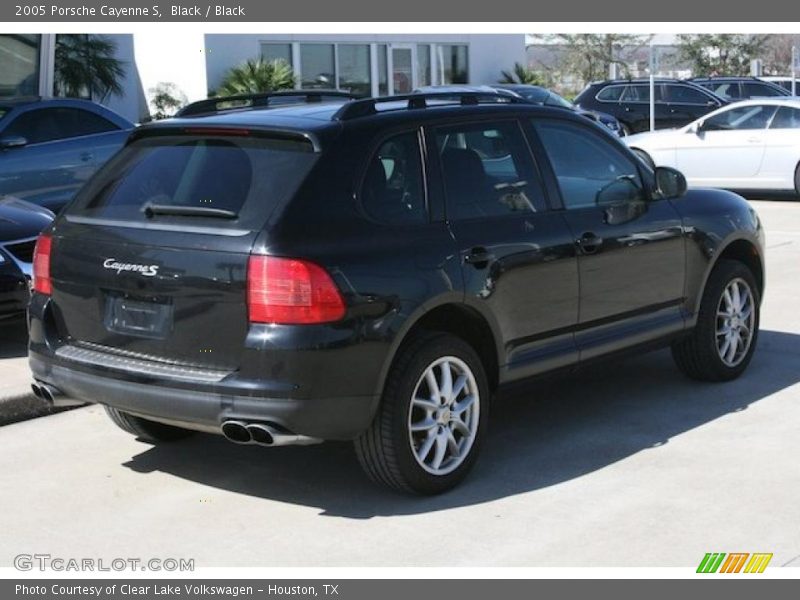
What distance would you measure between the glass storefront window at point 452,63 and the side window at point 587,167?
29.3 meters

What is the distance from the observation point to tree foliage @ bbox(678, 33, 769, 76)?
47219 millimetres

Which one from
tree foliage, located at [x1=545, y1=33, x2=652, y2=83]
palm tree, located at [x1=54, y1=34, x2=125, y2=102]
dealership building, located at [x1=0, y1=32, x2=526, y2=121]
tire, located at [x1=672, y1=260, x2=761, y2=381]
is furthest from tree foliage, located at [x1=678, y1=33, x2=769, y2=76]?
tire, located at [x1=672, y1=260, x2=761, y2=381]

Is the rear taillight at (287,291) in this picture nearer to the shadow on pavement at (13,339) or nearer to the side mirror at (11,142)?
the shadow on pavement at (13,339)

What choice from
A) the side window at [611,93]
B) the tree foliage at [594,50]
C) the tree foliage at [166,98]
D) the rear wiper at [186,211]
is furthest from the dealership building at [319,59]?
the rear wiper at [186,211]

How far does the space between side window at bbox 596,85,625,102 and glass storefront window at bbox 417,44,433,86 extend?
9872 millimetres

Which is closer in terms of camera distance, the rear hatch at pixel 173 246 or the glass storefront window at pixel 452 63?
the rear hatch at pixel 173 246

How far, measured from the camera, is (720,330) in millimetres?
7473

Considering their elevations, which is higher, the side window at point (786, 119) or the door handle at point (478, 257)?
the door handle at point (478, 257)

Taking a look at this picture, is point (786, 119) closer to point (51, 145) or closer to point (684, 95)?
point (684, 95)

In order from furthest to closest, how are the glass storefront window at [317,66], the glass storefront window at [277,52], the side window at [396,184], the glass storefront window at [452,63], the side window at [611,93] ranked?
the glass storefront window at [452,63]
the glass storefront window at [317,66]
the glass storefront window at [277,52]
the side window at [611,93]
the side window at [396,184]

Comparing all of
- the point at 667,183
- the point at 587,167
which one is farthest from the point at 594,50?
the point at 587,167

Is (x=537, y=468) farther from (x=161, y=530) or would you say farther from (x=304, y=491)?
(x=161, y=530)

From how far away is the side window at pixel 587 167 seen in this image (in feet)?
21.3

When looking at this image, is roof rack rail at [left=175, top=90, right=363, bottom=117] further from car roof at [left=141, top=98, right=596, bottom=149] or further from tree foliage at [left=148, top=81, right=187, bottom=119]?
tree foliage at [left=148, top=81, right=187, bottom=119]
